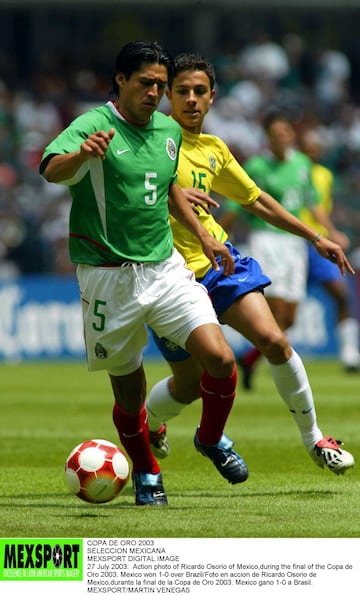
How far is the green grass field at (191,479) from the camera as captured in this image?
637 centimetres

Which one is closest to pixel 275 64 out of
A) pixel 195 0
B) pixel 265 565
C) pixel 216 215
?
pixel 195 0

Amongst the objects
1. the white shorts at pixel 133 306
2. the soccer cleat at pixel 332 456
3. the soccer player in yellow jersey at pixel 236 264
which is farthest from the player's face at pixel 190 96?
the soccer cleat at pixel 332 456

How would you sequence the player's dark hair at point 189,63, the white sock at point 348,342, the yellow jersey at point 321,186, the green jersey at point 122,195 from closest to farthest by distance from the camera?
the green jersey at point 122,195
the player's dark hair at point 189,63
the yellow jersey at point 321,186
the white sock at point 348,342

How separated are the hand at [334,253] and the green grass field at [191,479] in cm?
131

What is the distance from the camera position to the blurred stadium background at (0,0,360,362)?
66.4ft

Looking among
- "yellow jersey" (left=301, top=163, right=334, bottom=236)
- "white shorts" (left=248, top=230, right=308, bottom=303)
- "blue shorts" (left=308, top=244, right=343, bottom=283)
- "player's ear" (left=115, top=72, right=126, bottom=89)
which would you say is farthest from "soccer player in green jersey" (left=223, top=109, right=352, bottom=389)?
"player's ear" (left=115, top=72, right=126, bottom=89)

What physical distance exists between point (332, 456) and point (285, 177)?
270 inches

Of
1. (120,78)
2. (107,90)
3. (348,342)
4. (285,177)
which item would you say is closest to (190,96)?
(120,78)

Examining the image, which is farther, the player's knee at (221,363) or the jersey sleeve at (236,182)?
the jersey sleeve at (236,182)

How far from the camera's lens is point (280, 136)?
13.9 metres

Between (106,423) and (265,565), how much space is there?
6.39 metres

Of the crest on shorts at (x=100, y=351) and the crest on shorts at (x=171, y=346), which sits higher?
the crest on shorts at (x=100, y=351)

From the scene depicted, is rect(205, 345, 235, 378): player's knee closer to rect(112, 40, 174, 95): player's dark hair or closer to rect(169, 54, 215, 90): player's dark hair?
rect(112, 40, 174, 95): player's dark hair

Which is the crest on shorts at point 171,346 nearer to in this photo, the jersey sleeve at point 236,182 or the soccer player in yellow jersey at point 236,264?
the soccer player in yellow jersey at point 236,264
